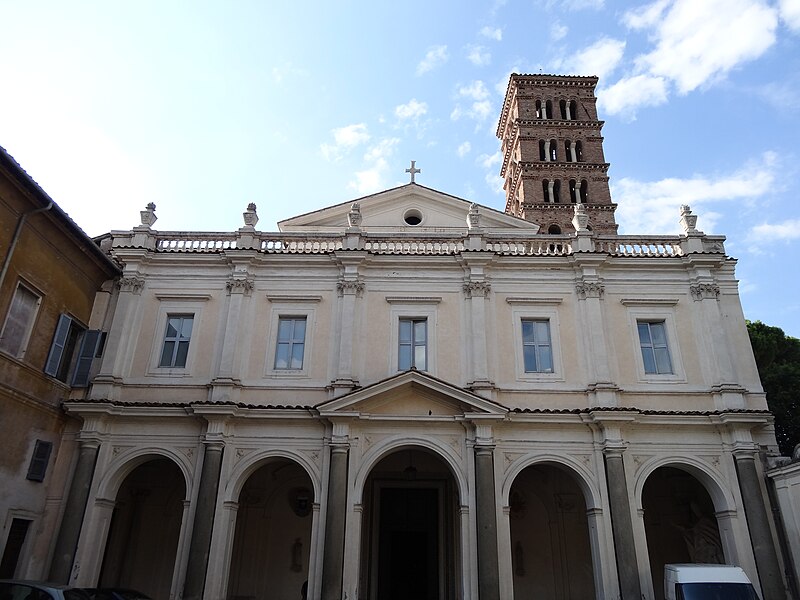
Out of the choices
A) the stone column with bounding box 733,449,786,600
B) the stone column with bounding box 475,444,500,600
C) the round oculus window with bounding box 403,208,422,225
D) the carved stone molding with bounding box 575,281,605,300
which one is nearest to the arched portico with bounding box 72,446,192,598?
the stone column with bounding box 475,444,500,600

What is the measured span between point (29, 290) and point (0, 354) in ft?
6.31

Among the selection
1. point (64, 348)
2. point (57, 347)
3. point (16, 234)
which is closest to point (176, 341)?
point (64, 348)

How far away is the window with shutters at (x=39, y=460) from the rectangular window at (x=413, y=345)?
31.8 ft

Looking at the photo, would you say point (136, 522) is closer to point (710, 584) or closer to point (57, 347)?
point (57, 347)

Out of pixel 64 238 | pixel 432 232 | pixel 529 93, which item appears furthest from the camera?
pixel 529 93

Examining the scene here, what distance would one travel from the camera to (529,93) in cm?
3738

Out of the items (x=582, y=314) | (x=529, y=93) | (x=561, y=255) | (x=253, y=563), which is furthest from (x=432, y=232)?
(x=529, y=93)

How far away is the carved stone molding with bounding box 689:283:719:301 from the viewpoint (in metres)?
17.6

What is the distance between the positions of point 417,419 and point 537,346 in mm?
4339

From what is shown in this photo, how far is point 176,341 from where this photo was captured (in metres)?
17.7

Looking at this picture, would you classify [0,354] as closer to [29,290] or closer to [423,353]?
[29,290]

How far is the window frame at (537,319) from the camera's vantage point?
16922mm

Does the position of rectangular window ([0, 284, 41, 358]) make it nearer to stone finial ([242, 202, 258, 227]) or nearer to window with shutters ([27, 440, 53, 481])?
window with shutters ([27, 440, 53, 481])

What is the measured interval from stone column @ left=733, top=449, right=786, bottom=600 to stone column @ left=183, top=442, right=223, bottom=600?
1368 cm
